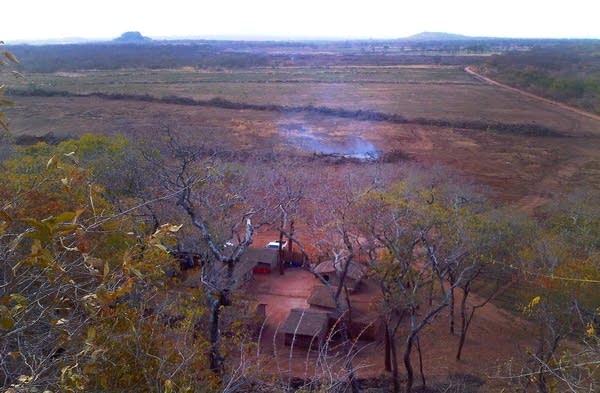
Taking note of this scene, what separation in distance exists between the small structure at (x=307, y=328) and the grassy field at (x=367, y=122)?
531 inches

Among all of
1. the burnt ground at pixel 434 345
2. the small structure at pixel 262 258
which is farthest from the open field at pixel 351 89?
the burnt ground at pixel 434 345

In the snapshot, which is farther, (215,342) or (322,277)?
(322,277)

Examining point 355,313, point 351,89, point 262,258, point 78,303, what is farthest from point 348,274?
point 351,89

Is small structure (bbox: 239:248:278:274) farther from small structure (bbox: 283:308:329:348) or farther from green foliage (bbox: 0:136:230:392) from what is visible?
green foliage (bbox: 0:136:230:392)

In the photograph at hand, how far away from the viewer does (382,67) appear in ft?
292

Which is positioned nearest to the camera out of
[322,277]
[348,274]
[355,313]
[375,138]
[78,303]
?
[78,303]

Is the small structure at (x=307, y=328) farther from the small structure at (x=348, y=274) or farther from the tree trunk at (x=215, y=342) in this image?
the tree trunk at (x=215, y=342)

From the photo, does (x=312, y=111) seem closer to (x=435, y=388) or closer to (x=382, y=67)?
(x=435, y=388)

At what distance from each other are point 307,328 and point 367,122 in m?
31.6

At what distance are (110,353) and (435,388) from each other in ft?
28.1

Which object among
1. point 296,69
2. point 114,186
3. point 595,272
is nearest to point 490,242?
point 595,272

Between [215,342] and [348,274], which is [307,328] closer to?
[348,274]

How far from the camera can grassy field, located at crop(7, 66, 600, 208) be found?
3127cm

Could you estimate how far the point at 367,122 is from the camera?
Answer: 4288cm
